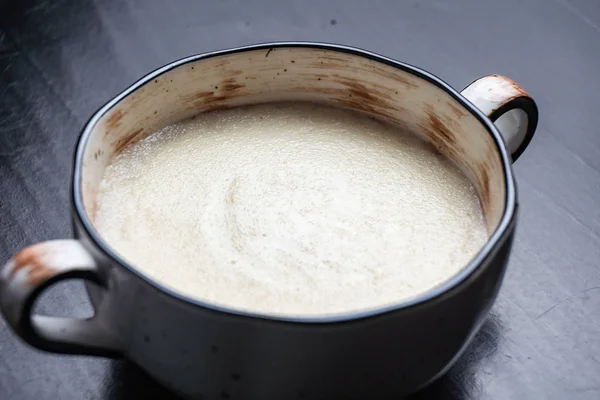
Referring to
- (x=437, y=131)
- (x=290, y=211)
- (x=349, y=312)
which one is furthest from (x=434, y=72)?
(x=349, y=312)

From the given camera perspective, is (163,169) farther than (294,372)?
Yes

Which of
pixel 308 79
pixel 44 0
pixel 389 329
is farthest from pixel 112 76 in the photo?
pixel 389 329

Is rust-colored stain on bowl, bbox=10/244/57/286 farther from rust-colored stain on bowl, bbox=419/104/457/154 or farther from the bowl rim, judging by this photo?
rust-colored stain on bowl, bbox=419/104/457/154

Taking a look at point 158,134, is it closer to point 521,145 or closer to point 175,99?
→ point 175,99

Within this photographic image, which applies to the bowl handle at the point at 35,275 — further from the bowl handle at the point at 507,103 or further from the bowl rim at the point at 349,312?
the bowl handle at the point at 507,103

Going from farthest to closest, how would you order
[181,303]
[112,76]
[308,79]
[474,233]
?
1. [112,76]
2. [308,79]
3. [474,233]
4. [181,303]

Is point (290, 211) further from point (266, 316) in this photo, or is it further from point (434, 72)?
point (434, 72)
